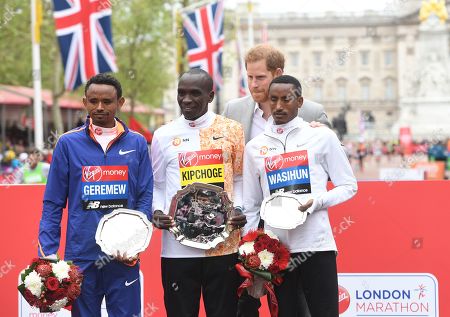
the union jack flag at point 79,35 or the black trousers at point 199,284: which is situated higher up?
the union jack flag at point 79,35

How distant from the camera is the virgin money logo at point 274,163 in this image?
17.7 ft

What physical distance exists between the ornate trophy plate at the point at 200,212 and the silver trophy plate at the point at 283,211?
0.26m

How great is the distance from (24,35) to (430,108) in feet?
122

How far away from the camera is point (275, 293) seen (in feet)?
17.9

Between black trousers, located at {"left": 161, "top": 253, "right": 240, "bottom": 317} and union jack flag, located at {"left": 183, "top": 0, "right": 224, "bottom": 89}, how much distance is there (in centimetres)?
1774

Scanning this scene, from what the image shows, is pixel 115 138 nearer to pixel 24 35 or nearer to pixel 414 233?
pixel 414 233

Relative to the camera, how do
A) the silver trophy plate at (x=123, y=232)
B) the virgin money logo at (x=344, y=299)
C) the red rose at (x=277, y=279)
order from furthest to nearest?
the virgin money logo at (x=344, y=299)
the red rose at (x=277, y=279)
the silver trophy plate at (x=123, y=232)

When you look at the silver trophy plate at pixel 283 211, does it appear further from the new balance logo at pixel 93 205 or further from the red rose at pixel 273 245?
the new balance logo at pixel 93 205

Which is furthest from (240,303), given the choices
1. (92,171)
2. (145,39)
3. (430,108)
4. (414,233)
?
(430,108)

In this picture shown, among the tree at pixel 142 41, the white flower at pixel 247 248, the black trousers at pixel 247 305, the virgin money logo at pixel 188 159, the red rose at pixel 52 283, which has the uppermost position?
the tree at pixel 142 41

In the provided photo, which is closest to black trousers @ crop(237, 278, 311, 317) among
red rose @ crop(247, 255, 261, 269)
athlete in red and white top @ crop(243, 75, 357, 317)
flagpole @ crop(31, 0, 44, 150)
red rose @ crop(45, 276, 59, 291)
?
athlete in red and white top @ crop(243, 75, 357, 317)

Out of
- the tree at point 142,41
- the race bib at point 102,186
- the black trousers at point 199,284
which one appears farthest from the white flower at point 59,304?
the tree at point 142,41

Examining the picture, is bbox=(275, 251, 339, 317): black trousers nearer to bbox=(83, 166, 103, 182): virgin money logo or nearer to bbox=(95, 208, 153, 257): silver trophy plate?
bbox=(95, 208, 153, 257): silver trophy plate

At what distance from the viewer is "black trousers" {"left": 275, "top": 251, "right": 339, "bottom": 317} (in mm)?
5324
